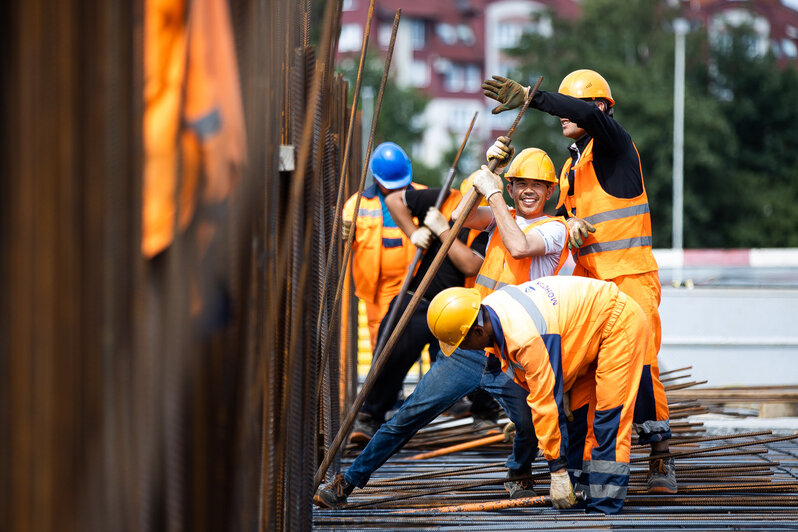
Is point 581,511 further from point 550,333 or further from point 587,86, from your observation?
point 587,86

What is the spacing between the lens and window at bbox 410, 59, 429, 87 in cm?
6538

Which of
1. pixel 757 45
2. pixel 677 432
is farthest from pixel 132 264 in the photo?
pixel 757 45

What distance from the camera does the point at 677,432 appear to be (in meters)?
6.60

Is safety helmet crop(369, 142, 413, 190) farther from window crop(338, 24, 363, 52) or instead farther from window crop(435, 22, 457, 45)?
window crop(435, 22, 457, 45)

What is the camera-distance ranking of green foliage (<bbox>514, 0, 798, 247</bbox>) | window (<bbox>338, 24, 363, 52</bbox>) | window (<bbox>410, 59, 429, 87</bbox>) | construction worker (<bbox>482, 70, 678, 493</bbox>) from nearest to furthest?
1. construction worker (<bbox>482, 70, 678, 493</bbox>)
2. green foliage (<bbox>514, 0, 798, 247</bbox>)
3. window (<bbox>338, 24, 363, 52</bbox>)
4. window (<bbox>410, 59, 429, 87</bbox>)

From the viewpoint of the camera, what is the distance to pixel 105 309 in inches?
73.4

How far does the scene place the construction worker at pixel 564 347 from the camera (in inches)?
173

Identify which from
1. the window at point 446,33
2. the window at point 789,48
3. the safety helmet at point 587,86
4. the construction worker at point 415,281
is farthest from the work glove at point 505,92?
the window at point 446,33

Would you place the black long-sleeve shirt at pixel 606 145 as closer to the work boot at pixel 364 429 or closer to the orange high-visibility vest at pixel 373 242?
the orange high-visibility vest at pixel 373 242

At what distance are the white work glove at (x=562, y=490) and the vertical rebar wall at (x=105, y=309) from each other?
2.45m

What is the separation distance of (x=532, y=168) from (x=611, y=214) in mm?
470

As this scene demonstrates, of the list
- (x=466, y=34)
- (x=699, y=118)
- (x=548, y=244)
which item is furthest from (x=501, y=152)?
(x=466, y=34)

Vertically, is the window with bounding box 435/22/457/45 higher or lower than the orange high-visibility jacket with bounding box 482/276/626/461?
higher

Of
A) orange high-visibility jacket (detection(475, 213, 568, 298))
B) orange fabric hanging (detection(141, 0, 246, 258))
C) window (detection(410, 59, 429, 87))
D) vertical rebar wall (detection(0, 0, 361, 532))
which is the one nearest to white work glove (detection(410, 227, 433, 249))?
orange high-visibility jacket (detection(475, 213, 568, 298))
